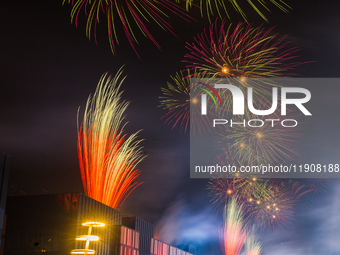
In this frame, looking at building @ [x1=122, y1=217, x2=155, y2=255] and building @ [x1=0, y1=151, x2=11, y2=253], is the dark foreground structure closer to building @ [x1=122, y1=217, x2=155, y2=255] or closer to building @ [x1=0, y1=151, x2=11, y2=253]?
building @ [x1=0, y1=151, x2=11, y2=253]

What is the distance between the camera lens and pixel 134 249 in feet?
187

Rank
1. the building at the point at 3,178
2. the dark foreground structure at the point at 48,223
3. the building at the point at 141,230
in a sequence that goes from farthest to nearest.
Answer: the building at the point at 141,230 < the dark foreground structure at the point at 48,223 < the building at the point at 3,178

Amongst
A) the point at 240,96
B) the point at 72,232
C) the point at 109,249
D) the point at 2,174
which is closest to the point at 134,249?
the point at 109,249

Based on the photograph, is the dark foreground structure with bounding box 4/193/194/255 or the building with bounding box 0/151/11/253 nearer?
the building with bounding box 0/151/11/253

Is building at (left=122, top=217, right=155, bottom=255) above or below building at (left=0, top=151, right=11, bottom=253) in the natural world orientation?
below

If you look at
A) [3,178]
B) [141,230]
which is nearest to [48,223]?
[3,178]

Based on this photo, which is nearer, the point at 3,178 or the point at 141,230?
the point at 3,178

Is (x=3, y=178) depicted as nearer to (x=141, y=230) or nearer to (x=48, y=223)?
(x=48, y=223)

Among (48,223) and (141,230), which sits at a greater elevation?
(48,223)

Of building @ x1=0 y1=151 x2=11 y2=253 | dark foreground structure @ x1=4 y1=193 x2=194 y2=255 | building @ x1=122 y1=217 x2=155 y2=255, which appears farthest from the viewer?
building @ x1=122 y1=217 x2=155 y2=255

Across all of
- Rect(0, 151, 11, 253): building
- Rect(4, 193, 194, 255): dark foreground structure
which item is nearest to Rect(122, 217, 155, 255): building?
Rect(4, 193, 194, 255): dark foreground structure

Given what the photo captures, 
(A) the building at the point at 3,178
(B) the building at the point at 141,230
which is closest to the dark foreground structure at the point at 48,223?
(A) the building at the point at 3,178

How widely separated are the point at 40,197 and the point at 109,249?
12.2 meters

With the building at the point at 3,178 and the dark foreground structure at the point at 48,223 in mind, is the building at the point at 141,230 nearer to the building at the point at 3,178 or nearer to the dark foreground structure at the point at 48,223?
the dark foreground structure at the point at 48,223
